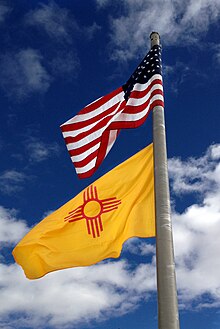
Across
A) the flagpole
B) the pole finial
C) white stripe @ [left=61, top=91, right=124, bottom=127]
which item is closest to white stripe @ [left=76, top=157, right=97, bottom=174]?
white stripe @ [left=61, top=91, right=124, bottom=127]

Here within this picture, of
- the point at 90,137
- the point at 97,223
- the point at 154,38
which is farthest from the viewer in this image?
the point at 154,38

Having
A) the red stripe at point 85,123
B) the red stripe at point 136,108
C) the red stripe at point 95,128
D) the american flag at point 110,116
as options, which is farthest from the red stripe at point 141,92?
the red stripe at point 85,123

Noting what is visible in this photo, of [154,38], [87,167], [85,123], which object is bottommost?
[87,167]

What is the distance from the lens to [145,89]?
43.1ft

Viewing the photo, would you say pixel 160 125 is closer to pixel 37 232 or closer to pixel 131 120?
pixel 131 120

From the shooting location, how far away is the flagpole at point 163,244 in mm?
8273

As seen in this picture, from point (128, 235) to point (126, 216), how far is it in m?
0.51

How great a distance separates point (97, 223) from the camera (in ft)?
41.3

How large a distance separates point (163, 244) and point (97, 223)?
12.3ft

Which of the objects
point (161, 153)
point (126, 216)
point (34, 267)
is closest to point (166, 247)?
point (161, 153)

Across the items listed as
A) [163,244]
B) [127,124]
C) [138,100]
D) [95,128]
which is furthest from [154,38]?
[163,244]

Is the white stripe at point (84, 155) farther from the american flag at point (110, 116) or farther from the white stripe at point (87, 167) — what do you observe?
the white stripe at point (87, 167)

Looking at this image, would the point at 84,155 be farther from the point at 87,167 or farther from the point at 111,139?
the point at 111,139

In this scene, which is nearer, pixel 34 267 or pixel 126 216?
pixel 126 216
